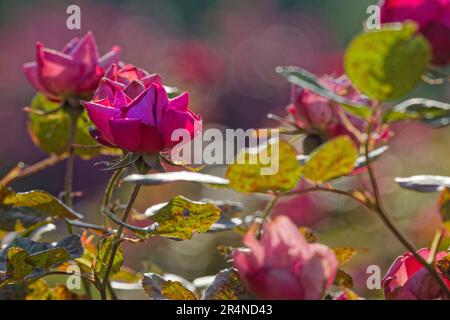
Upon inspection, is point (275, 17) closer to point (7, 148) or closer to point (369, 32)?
point (7, 148)

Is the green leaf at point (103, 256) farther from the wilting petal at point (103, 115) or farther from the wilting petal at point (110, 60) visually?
the wilting petal at point (110, 60)

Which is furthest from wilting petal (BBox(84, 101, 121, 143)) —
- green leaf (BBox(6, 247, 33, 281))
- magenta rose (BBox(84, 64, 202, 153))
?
green leaf (BBox(6, 247, 33, 281))

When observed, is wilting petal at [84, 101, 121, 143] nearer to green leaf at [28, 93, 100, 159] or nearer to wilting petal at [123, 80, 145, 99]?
wilting petal at [123, 80, 145, 99]

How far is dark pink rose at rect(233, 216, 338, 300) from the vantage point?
0.47 meters

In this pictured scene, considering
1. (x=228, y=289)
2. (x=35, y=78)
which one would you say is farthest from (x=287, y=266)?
(x=35, y=78)

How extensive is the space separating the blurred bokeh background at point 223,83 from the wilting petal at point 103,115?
0.25m

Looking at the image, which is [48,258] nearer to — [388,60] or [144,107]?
[144,107]

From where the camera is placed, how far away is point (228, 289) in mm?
540

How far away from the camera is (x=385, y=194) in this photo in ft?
6.11

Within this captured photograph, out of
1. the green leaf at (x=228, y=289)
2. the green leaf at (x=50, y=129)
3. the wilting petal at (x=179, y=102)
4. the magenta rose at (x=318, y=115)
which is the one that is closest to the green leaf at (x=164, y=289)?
the green leaf at (x=228, y=289)

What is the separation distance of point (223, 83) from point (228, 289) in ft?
9.42

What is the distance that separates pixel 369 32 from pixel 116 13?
4.08 m

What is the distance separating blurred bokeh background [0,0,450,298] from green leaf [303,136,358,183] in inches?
7.5
